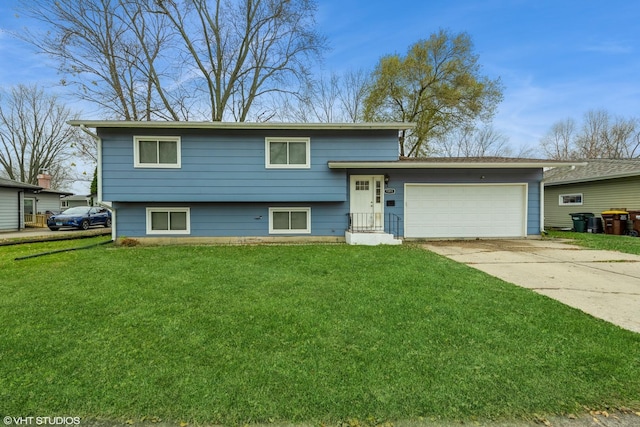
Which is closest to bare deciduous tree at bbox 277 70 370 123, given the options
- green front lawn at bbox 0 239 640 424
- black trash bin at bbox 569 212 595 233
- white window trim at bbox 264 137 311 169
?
white window trim at bbox 264 137 311 169

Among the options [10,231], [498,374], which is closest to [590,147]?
[498,374]

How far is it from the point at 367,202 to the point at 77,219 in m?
16.1

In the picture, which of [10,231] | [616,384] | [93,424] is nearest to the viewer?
[93,424]

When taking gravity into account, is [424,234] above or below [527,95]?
below

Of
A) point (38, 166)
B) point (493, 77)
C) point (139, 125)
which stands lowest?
point (139, 125)

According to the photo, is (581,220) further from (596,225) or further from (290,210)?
(290,210)

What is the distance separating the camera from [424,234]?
1038 cm

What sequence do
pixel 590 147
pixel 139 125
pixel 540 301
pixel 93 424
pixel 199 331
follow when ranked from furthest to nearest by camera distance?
1. pixel 590 147
2. pixel 139 125
3. pixel 540 301
4. pixel 199 331
5. pixel 93 424

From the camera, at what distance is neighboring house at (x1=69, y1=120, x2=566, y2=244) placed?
30.6 feet

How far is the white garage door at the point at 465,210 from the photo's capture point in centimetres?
1036

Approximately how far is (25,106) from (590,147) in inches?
2157

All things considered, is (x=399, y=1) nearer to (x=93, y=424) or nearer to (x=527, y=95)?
(x=527, y=95)

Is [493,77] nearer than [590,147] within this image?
Yes

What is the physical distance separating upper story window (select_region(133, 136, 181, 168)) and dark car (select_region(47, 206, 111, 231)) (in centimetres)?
1006
